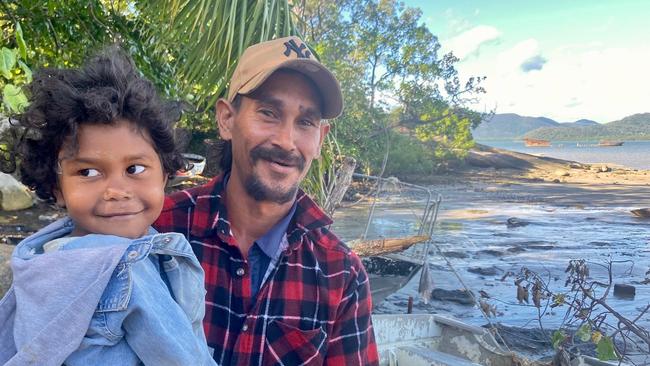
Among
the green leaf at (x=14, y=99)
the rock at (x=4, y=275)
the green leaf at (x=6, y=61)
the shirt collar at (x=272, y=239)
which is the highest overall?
the green leaf at (x=6, y=61)

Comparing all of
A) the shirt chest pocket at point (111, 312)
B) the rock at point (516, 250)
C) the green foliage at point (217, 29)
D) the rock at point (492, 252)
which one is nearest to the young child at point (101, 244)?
the shirt chest pocket at point (111, 312)

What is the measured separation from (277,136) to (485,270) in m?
12.7

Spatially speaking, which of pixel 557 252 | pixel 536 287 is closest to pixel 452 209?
pixel 557 252

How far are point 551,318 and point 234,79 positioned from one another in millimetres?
9879

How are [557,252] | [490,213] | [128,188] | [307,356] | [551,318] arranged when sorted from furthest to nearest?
[490,213] < [557,252] < [551,318] < [307,356] < [128,188]

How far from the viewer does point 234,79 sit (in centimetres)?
216

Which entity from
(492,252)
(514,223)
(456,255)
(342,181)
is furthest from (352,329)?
(514,223)

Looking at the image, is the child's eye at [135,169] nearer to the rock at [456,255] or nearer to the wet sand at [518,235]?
the wet sand at [518,235]

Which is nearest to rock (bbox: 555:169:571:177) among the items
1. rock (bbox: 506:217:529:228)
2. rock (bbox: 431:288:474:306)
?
rock (bbox: 506:217:529:228)

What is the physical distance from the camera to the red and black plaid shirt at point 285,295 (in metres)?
1.84

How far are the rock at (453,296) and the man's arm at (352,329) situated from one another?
953cm

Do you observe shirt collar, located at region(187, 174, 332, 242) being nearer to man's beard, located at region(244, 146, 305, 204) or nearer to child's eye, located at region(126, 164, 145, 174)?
man's beard, located at region(244, 146, 305, 204)

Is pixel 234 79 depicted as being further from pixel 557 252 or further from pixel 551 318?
pixel 557 252

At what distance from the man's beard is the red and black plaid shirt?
0.11 meters
